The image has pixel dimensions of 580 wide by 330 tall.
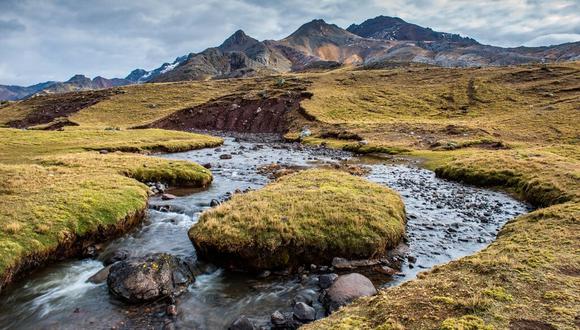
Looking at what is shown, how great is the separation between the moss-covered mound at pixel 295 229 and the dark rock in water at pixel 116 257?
346cm

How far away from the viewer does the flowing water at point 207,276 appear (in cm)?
1377

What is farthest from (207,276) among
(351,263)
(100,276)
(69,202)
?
(69,202)

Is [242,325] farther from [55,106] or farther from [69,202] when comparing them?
[55,106]

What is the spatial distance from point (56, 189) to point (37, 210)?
4508mm

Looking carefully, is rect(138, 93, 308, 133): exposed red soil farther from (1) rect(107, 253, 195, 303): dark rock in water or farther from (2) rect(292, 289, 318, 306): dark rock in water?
(2) rect(292, 289, 318, 306): dark rock in water

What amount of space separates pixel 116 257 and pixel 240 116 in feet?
308

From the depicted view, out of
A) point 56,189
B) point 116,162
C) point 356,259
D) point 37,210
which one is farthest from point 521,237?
point 116,162

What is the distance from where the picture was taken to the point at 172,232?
73.4ft

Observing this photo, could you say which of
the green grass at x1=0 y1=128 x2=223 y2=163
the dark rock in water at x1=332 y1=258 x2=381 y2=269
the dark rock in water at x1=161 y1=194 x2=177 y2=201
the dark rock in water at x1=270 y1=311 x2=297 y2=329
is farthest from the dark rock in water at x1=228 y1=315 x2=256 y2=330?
the green grass at x1=0 y1=128 x2=223 y2=163

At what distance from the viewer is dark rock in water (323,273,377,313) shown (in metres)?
13.8

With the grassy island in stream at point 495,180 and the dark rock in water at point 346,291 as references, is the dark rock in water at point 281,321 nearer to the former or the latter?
the dark rock in water at point 346,291

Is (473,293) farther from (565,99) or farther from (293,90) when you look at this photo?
(293,90)

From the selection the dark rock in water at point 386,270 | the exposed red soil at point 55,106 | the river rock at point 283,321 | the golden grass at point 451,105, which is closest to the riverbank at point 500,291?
the river rock at point 283,321

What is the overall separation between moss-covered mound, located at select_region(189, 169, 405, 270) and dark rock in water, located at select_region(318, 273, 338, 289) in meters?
1.73
